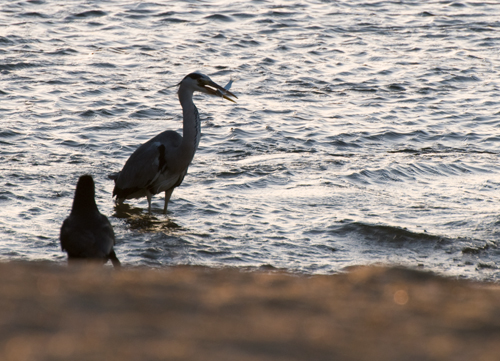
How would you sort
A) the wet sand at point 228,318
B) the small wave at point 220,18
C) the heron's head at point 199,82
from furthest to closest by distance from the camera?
the small wave at point 220,18
the heron's head at point 199,82
the wet sand at point 228,318

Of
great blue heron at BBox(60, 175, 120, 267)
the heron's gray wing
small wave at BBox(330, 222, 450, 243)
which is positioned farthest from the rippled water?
great blue heron at BBox(60, 175, 120, 267)

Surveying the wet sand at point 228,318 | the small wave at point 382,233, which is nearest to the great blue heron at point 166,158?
the small wave at point 382,233

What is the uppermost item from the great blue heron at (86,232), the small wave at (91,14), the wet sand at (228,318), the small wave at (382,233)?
the wet sand at (228,318)

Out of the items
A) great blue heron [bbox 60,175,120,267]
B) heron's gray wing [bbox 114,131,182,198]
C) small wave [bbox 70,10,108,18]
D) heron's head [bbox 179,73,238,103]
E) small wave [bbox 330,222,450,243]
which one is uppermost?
heron's head [bbox 179,73,238,103]

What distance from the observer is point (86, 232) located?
5.95 meters

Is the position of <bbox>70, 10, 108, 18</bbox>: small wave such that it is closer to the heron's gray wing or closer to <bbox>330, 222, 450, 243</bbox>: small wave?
the heron's gray wing

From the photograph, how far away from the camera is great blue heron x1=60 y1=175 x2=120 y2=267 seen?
19.4 feet

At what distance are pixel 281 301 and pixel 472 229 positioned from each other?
548 centimetres

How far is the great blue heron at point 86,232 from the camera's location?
5.92m

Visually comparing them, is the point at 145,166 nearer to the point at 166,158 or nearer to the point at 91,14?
the point at 166,158

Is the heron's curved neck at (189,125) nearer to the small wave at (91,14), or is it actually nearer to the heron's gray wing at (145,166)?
the heron's gray wing at (145,166)

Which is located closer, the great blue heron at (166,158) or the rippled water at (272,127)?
the rippled water at (272,127)

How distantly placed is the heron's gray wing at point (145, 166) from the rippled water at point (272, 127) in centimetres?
42

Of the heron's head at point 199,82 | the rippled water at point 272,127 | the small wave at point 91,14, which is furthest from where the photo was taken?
the small wave at point 91,14
